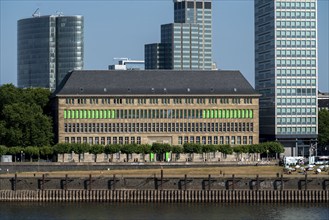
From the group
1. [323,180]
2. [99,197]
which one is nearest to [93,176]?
[99,197]

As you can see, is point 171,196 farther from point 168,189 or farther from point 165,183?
point 165,183

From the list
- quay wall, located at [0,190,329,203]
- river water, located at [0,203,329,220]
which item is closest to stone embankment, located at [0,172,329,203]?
quay wall, located at [0,190,329,203]

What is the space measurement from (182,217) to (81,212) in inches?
541

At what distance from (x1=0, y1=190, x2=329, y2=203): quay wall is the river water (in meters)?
2.76

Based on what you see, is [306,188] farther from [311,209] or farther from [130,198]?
[130,198]

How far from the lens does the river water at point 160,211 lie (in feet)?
481

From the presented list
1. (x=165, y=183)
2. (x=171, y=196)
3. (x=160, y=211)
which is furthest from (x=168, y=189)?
(x=160, y=211)

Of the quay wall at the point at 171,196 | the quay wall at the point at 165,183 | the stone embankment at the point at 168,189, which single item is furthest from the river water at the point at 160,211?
the quay wall at the point at 165,183

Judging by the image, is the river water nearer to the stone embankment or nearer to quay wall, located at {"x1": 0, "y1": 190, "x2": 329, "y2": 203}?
quay wall, located at {"x1": 0, "y1": 190, "x2": 329, "y2": 203}

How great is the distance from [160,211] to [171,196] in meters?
11.8

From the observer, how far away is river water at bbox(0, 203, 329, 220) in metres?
147

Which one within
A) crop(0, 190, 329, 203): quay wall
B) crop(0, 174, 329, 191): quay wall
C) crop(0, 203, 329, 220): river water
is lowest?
crop(0, 203, 329, 220): river water

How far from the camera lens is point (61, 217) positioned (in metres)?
146

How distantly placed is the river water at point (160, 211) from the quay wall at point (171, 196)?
2756 millimetres
